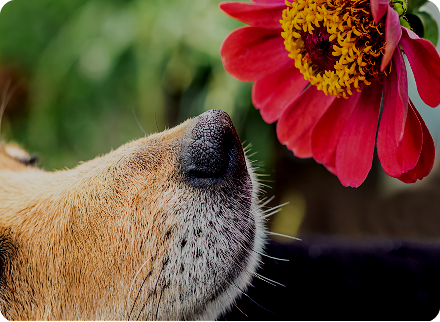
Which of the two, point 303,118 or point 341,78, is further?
point 303,118

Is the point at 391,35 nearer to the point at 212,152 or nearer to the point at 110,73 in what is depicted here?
the point at 212,152

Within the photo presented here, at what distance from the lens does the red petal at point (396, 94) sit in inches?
13.1

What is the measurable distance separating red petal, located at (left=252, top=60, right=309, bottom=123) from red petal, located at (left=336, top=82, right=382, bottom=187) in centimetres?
10

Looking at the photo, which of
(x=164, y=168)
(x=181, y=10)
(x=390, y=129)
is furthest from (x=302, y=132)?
(x=181, y=10)

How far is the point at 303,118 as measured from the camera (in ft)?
1.65

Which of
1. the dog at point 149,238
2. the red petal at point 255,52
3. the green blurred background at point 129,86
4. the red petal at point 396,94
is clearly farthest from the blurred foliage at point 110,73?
the red petal at point 396,94

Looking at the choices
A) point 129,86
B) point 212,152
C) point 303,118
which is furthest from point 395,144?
point 129,86

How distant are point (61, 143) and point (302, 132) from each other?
169 cm

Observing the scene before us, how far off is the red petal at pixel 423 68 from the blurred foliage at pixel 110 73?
95cm

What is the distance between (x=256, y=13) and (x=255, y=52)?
0.05 m

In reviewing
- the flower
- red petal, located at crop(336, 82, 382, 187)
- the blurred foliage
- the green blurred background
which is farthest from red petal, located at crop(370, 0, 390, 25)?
the blurred foliage

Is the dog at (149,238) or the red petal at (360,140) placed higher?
the red petal at (360,140)

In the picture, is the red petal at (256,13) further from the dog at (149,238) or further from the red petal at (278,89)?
the dog at (149,238)

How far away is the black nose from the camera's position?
0.61 metres
